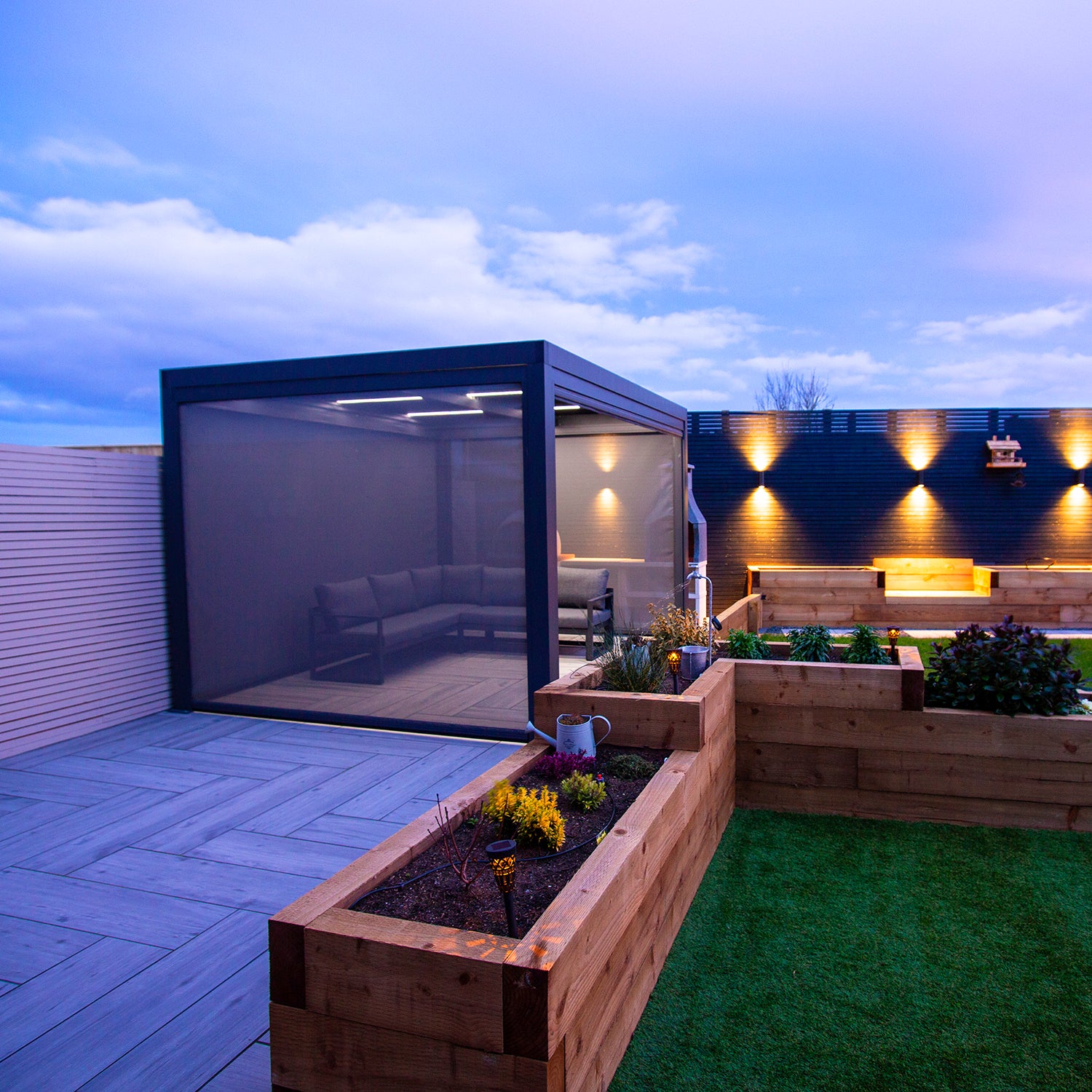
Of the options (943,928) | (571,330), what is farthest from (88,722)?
(571,330)

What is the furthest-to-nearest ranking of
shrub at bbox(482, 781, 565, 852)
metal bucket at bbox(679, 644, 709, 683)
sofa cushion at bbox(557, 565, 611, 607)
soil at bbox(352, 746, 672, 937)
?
1. sofa cushion at bbox(557, 565, 611, 607)
2. metal bucket at bbox(679, 644, 709, 683)
3. shrub at bbox(482, 781, 565, 852)
4. soil at bbox(352, 746, 672, 937)

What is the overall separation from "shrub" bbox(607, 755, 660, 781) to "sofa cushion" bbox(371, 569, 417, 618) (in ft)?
8.19

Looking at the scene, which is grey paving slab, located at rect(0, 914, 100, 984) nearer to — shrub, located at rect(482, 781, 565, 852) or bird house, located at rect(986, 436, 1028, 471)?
shrub, located at rect(482, 781, 565, 852)

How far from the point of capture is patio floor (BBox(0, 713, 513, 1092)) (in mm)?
2107

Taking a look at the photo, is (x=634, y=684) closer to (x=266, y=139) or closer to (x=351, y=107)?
(x=351, y=107)

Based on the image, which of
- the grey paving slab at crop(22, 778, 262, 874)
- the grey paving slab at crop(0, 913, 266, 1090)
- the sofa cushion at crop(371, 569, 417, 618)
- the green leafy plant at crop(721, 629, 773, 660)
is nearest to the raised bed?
the grey paving slab at crop(0, 913, 266, 1090)

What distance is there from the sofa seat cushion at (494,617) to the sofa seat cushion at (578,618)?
2.30 metres

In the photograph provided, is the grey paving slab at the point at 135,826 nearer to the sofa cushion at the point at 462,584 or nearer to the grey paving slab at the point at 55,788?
the grey paving slab at the point at 55,788

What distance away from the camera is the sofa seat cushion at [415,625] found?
506 cm

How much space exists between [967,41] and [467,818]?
9756mm

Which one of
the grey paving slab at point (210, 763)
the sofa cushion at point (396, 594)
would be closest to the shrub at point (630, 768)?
the grey paving slab at point (210, 763)

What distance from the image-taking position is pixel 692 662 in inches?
151

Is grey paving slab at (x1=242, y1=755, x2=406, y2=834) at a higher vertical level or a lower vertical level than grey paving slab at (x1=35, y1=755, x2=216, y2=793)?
lower

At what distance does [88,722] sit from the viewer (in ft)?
17.0
